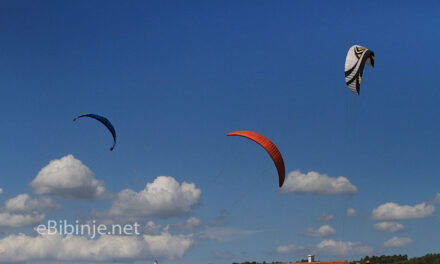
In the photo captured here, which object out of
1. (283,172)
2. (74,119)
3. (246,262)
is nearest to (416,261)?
(246,262)

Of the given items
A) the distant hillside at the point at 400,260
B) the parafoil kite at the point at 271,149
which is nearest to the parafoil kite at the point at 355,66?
the parafoil kite at the point at 271,149

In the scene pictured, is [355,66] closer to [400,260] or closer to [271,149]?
[271,149]

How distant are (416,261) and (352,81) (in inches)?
1831

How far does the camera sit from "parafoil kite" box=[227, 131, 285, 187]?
5247cm

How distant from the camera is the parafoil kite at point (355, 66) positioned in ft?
176

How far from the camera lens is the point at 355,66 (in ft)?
176

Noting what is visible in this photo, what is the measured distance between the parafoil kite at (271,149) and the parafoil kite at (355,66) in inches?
343

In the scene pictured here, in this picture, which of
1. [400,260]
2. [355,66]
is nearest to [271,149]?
[355,66]

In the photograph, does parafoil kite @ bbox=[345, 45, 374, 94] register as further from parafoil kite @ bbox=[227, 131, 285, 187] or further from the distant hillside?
the distant hillside

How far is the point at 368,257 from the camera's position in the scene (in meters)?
105

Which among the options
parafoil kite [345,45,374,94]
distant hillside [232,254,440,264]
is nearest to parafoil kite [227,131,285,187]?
parafoil kite [345,45,374,94]

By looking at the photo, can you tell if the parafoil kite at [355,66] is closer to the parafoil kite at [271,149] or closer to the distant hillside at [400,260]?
the parafoil kite at [271,149]

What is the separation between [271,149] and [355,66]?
34.4 feet

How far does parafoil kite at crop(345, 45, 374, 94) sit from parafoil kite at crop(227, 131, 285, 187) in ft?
28.6
